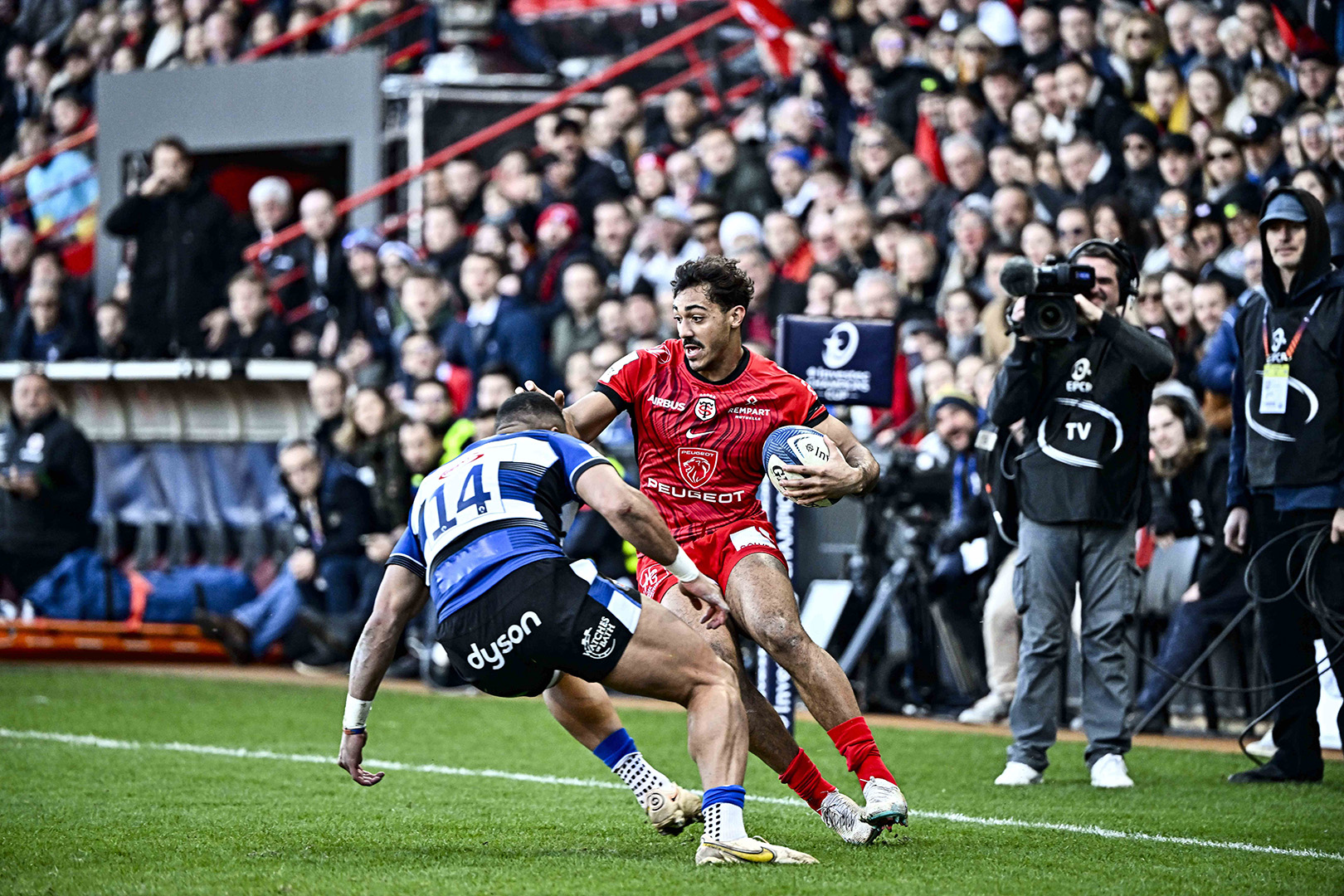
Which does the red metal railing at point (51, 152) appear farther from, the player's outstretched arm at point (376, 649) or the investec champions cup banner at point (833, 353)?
the player's outstretched arm at point (376, 649)

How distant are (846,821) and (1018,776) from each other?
2.03 meters

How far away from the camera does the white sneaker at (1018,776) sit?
323 inches

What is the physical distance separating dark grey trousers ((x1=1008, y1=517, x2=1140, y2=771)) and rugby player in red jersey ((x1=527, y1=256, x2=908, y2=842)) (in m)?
1.85

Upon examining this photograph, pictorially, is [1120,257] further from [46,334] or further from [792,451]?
[46,334]

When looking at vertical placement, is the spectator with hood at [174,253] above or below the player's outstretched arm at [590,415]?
above

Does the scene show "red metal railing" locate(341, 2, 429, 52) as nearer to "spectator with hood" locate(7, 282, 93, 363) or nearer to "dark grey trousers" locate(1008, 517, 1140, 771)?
A: "spectator with hood" locate(7, 282, 93, 363)

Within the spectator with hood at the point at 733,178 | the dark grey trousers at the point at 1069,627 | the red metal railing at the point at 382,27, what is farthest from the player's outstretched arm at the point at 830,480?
the red metal railing at the point at 382,27

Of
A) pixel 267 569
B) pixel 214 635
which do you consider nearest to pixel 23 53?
pixel 267 569

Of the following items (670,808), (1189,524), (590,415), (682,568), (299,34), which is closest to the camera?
(682,568)

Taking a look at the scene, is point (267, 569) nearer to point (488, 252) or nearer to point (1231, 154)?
point (488, 252)

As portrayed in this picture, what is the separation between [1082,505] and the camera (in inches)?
329

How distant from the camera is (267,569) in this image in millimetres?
16188

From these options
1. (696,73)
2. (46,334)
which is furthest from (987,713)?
(46,334)

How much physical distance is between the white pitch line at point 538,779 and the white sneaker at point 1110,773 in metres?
1.15
